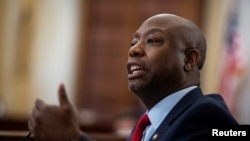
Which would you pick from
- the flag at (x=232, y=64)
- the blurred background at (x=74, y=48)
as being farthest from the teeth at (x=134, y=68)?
the blurred background at (x=74, y=48)

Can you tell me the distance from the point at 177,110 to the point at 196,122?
0.41 feet

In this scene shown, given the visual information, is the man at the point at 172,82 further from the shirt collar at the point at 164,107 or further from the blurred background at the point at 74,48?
the blurred background at the point at 74,48

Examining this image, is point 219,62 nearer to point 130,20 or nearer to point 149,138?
point 130,20

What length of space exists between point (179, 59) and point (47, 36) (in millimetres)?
6671

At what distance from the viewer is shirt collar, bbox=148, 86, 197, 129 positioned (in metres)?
2.08

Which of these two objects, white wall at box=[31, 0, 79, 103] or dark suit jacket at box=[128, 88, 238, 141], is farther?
white wall at box=[31, 0, 79, 103]

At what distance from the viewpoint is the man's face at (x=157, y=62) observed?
208 centimetres

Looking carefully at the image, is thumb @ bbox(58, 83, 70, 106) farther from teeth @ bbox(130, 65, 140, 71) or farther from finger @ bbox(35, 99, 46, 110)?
teeth @ bbox(130, 65, 140, 71)

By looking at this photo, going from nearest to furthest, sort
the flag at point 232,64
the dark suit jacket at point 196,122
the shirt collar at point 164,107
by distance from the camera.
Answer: the dark suit jacket at point 196,122, the shirt collar at point 164,107, the flag at point 232,64

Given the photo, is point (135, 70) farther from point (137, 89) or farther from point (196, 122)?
point (196, 122)

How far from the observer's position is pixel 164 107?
2100mm

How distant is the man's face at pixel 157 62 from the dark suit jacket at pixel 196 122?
0.49 feet

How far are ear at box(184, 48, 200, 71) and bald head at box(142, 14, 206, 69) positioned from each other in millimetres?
15

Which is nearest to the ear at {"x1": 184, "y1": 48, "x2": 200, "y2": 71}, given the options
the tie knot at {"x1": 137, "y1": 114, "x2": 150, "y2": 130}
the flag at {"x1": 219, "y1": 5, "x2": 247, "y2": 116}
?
the tie knot at {"x1": 137, "y1": 114, "x2": 150, "y2": 130}
